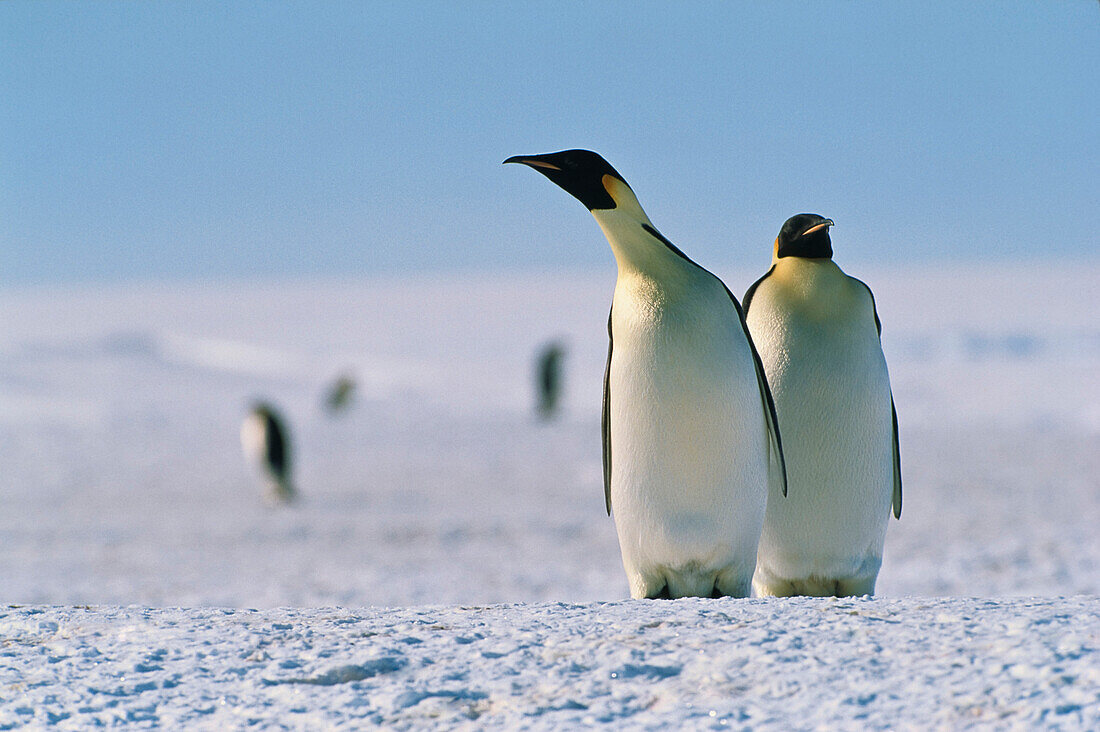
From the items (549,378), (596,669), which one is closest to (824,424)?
(596,669)

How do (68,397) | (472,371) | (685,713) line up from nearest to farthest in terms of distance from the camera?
(685,713), (68,397), (472,371)

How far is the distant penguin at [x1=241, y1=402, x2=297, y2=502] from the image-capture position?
12.0 meters

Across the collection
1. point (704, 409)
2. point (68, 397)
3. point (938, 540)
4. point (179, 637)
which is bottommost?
point (938, 540)

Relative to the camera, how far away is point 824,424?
3.44 meters

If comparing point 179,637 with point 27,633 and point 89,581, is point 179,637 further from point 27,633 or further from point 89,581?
point 89,581

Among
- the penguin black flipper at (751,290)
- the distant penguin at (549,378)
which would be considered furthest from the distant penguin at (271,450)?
the penguin black flipper at (751,290)

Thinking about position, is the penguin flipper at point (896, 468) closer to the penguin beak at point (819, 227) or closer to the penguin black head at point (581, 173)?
the penguin beak at point (819, 227)

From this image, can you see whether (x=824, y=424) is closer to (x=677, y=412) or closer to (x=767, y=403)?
(x=767, y=403)

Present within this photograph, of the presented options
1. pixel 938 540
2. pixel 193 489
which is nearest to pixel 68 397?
pixel 193 489

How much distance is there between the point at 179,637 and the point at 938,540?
697 cm

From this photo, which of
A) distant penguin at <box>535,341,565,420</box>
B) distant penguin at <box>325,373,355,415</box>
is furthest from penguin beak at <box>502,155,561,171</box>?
distant penguin at <box>325,373,355,415</box>

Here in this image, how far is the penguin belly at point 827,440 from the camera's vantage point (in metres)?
3.44

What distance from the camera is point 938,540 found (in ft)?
28.0

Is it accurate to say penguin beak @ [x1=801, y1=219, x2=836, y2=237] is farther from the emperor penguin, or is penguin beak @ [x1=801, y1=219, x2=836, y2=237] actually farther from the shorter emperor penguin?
the emperor penguin
